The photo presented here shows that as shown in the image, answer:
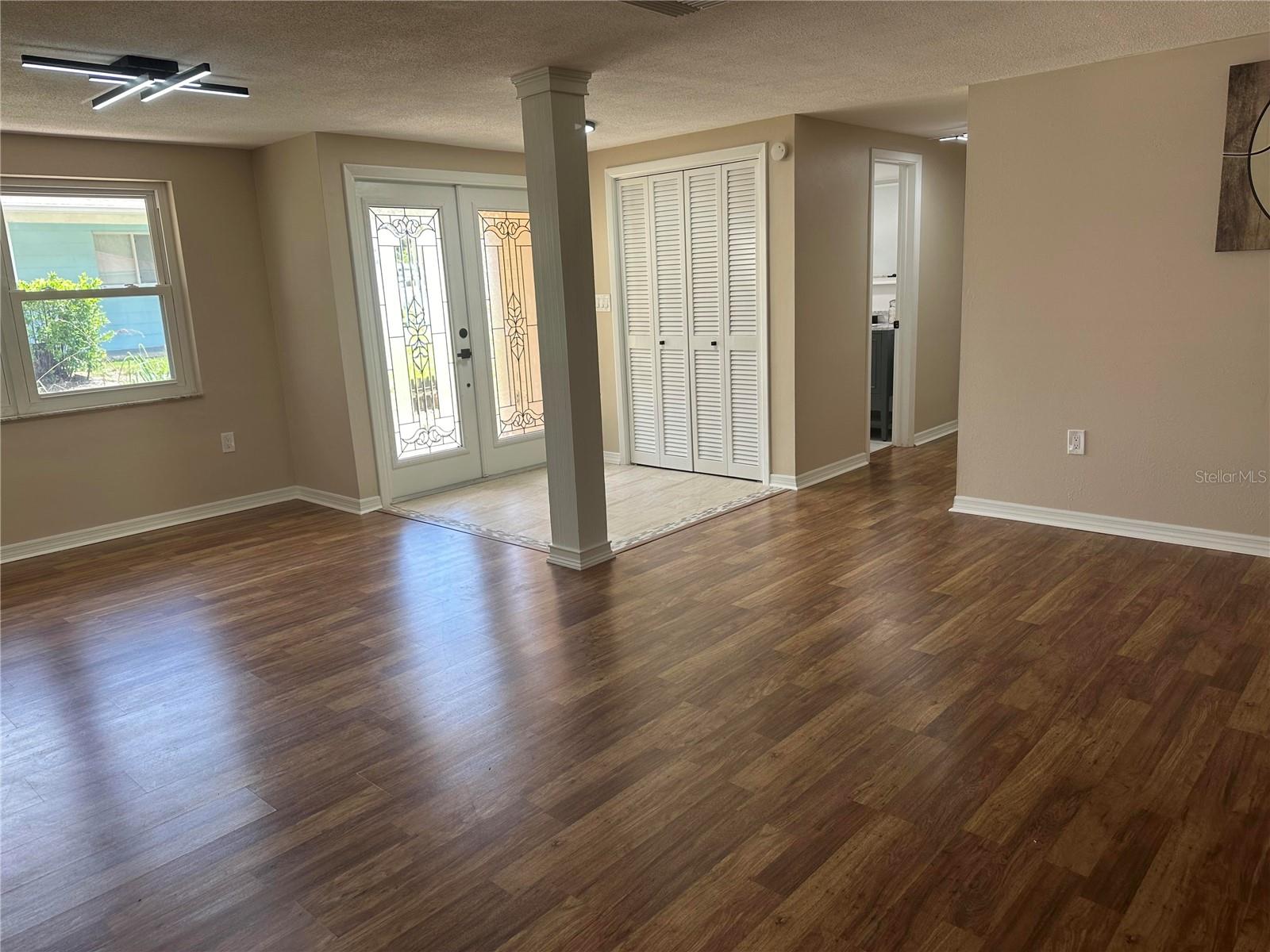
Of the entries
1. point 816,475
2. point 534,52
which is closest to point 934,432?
point 816,475

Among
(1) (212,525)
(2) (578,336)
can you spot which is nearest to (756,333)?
(2) (578,336)

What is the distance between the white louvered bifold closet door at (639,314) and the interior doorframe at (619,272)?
39mm

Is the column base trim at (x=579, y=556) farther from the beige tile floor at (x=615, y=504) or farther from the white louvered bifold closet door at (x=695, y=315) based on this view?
the white louvered bifold closet door at (x=695, y=315)

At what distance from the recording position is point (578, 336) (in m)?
4.07

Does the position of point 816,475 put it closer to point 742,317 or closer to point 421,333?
point 742,317

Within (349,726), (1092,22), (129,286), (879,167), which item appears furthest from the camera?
(879,167)

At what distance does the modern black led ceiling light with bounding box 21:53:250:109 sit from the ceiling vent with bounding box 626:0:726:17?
1696mm

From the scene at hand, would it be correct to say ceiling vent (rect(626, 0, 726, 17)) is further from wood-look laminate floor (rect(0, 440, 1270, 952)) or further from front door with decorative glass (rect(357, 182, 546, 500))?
front door with decorative glass (rect(357, 182, 546, 500))

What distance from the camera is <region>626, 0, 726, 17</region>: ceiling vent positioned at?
110 inches

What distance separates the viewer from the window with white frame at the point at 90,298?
477 cm

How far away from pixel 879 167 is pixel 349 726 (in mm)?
5867

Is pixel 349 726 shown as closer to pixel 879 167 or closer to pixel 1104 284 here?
pixel 1104 284

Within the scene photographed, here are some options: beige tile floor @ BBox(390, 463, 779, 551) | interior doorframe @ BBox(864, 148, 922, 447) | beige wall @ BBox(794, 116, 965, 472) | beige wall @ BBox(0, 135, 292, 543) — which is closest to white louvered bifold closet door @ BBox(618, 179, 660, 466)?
beige tile floor @ BBox(390, 463, 779, 551)

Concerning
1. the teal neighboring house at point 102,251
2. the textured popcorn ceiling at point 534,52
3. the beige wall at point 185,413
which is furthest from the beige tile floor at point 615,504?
the textured popcorn ceiling at point 534,52
